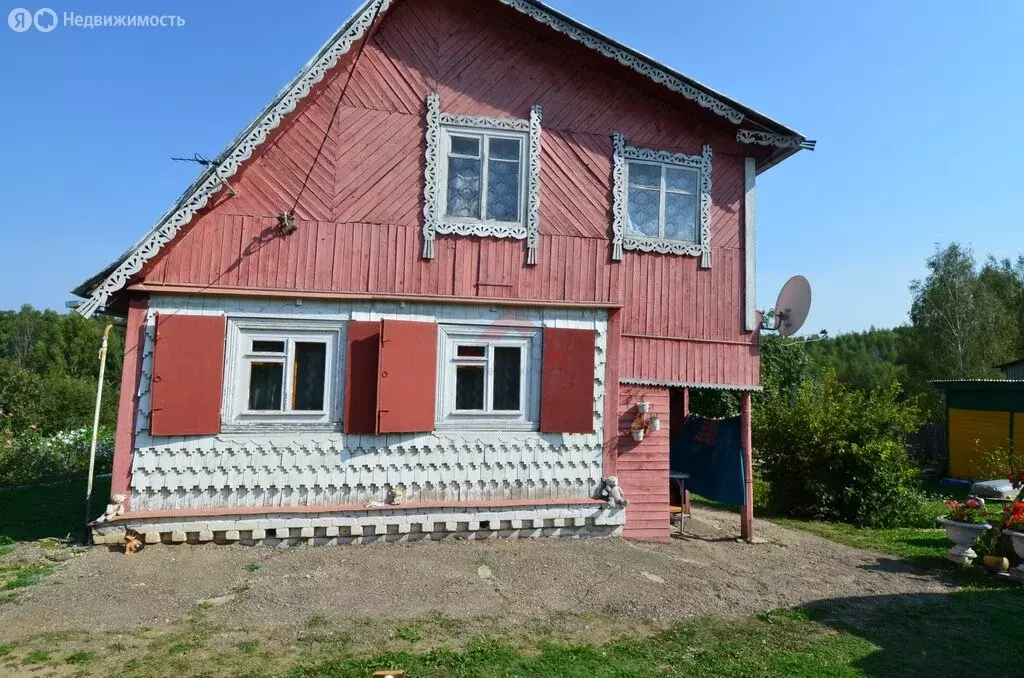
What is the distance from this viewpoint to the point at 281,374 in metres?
7.86

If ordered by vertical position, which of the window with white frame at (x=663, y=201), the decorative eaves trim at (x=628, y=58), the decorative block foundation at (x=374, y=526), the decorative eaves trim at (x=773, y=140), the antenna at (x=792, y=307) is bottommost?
the decorative block foundation at (x=374, y=526)

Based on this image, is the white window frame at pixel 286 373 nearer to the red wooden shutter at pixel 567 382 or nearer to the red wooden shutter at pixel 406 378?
the red wooden shutter at pixel 406 378

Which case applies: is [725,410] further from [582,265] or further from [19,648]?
[19,648]

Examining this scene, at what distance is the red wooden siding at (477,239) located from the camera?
800 centimetres

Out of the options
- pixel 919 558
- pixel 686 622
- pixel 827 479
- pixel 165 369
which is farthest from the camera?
pixel 827 479

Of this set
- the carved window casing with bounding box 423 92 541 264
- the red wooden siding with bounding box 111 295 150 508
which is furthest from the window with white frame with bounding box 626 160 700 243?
the red wooden siding with bounding box 111 295 150 508

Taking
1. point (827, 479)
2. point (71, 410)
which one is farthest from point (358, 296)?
point (71, 410)

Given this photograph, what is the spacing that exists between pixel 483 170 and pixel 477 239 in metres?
1.02

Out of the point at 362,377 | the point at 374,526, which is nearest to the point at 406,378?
the point at 362,377

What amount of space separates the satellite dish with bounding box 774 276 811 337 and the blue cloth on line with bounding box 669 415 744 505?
1.72 metres

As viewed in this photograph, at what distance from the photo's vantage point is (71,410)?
896 inches

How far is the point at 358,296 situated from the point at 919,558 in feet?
29.0

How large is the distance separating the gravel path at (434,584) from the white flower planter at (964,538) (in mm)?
771

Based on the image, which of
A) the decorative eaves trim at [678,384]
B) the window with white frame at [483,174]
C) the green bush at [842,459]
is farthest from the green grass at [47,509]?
the green bush at [842,459]
